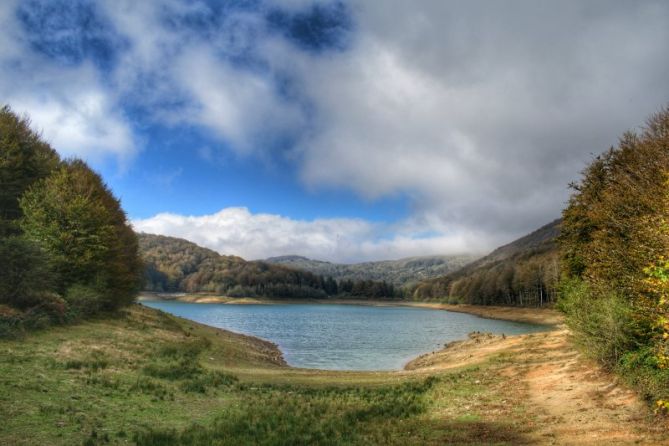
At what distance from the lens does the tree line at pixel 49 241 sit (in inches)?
1142

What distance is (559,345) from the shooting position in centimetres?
3231

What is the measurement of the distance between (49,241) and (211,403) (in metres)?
27.7

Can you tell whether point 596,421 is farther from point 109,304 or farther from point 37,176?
point 37,176

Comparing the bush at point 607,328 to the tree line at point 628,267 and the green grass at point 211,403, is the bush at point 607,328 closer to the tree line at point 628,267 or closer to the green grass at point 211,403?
the tree line at point 628,267

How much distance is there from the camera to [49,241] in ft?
122

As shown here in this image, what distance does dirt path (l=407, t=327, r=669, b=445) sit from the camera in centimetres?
1198

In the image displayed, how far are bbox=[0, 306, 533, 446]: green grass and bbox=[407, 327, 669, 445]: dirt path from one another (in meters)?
0.81

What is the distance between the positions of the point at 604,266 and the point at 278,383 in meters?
18.8

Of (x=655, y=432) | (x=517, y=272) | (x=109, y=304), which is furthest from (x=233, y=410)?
(x=517, y=272)

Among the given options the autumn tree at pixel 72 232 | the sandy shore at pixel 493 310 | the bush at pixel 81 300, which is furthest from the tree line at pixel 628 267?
the autumn tree at pixel 72 232

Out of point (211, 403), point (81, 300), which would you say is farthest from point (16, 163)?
point (211, 403)

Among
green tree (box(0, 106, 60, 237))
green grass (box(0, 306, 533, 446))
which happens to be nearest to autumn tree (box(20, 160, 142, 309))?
green tree (box(0, 106, 60, 237))

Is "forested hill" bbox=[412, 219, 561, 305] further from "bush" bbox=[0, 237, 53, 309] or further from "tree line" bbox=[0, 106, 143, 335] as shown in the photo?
"bush" bbox=[0, 237, 53, 309]

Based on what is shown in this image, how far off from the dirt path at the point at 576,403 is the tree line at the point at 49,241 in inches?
1112
